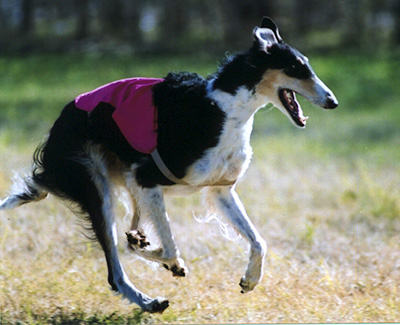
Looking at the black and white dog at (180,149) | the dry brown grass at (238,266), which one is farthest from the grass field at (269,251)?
the black and white dog at (180,149)

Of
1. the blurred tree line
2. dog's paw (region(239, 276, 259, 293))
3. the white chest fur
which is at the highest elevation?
the white chest fur

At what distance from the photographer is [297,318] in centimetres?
502

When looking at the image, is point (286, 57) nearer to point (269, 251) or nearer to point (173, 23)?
point (269, 251)

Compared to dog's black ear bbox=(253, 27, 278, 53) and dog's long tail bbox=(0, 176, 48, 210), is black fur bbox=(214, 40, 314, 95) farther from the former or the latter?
dog's long tail bbox=(0, 176, 48, 210)

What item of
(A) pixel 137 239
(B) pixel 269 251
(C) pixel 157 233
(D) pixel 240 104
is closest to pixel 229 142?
(D) pixel 240 104

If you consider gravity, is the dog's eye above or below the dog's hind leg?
above

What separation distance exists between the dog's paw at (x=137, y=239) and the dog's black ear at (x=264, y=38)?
146 centimetres

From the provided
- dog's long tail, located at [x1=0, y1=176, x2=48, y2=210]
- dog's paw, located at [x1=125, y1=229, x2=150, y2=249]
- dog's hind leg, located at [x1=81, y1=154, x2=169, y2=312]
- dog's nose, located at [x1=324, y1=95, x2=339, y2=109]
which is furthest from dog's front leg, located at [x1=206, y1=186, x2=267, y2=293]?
dog's long tail, located at [x1=0, y1=176, x2=48, y2=210]

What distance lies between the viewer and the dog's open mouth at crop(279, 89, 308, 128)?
16.2 feet

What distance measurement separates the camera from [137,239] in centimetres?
522

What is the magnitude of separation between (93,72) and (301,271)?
1471 centimetres

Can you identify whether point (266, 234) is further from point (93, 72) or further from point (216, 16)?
point (216, 16)

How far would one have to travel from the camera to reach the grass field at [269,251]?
520 centimetres

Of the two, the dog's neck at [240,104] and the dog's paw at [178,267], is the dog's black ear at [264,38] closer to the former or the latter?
the dog's neck at [240,104]
